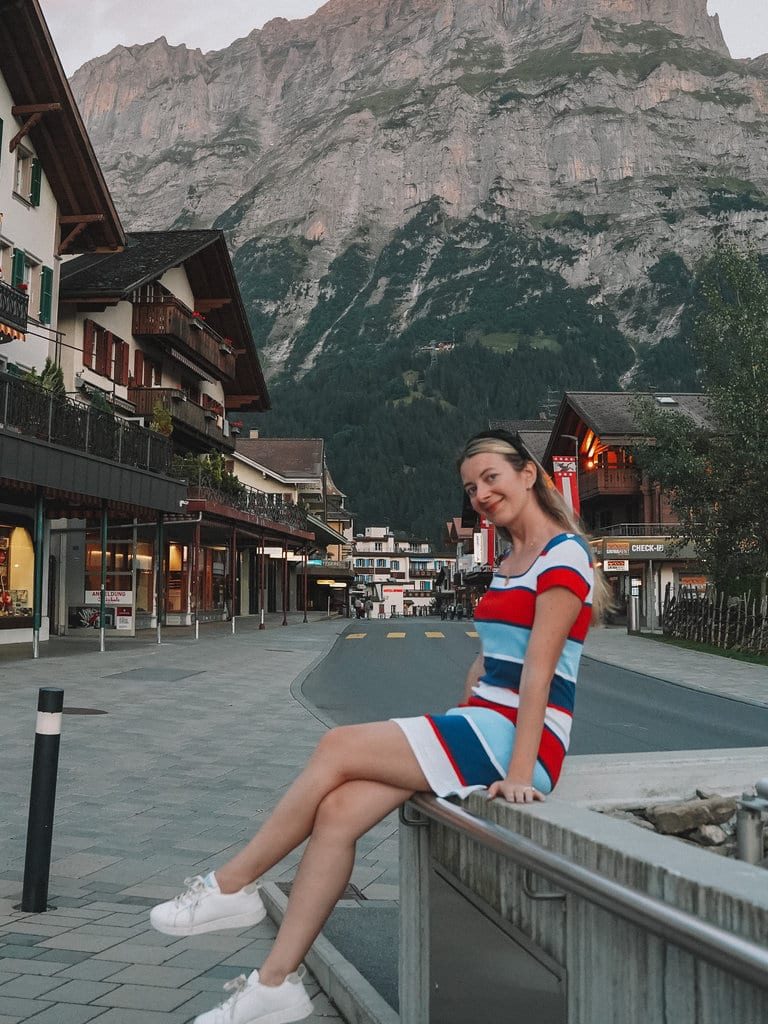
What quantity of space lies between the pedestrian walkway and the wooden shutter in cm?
1578

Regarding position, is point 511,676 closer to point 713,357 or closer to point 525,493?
point 525,493

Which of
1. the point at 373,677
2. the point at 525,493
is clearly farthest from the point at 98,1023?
the point at 373,677

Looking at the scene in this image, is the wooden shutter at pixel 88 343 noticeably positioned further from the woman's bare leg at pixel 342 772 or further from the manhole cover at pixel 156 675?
the woman's bare leg at pixel 342 772

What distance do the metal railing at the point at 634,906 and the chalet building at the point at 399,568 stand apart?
472 ft

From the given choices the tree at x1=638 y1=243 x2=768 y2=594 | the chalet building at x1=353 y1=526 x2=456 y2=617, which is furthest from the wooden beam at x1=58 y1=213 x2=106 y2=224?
the chalet building at x1=353 y1=526 x2=456 y2=617

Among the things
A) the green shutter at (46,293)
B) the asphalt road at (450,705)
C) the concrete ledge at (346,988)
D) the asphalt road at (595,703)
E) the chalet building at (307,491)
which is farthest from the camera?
the chalet building at (307,491)

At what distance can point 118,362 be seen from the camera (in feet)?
107

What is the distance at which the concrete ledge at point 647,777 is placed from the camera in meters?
3.10

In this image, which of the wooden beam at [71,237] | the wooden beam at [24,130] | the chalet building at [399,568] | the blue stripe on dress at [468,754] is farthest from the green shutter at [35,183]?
the chalet building at [399,568]

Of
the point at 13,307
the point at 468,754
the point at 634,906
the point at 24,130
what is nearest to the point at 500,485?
the point at 468,754

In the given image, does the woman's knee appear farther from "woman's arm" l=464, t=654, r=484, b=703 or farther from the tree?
the tree

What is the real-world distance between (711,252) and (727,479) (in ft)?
25.1

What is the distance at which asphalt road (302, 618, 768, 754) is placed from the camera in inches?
450

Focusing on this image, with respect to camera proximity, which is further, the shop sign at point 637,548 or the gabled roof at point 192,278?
the shop sign at point 637,548
